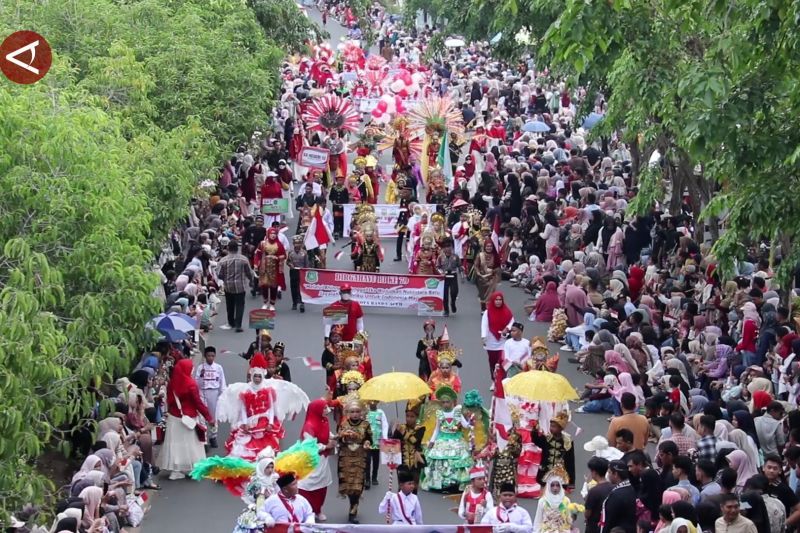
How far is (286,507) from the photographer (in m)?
14.7

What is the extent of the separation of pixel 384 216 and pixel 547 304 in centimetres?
622

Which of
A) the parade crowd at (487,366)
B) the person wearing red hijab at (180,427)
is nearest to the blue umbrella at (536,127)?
the parade crowd at (487,366)

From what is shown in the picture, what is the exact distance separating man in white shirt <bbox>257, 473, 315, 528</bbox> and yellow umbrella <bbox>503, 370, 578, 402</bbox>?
3.70 metres

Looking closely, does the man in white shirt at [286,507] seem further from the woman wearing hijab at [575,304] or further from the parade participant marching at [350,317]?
the woman wearing hijab at [575,304]

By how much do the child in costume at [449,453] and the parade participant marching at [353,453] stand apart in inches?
36.9

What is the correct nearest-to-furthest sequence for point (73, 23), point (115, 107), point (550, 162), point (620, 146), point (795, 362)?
point (795, 362) < point (115, 107) < point (73, 23) < point (550, 162) < point (620, 146)

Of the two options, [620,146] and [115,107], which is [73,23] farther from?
[620,146]

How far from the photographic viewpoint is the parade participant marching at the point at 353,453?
17.1 metres

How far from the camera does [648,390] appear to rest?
20844mm

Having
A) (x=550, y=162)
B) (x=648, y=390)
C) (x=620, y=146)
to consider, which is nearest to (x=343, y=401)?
(x=648, y=390)

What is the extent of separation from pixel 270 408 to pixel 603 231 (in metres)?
11.6

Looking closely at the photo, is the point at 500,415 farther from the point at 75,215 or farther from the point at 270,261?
the point at 270,261

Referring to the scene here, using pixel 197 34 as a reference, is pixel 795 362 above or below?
below

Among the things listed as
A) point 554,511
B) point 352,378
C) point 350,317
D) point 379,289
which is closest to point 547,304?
point 379,289
